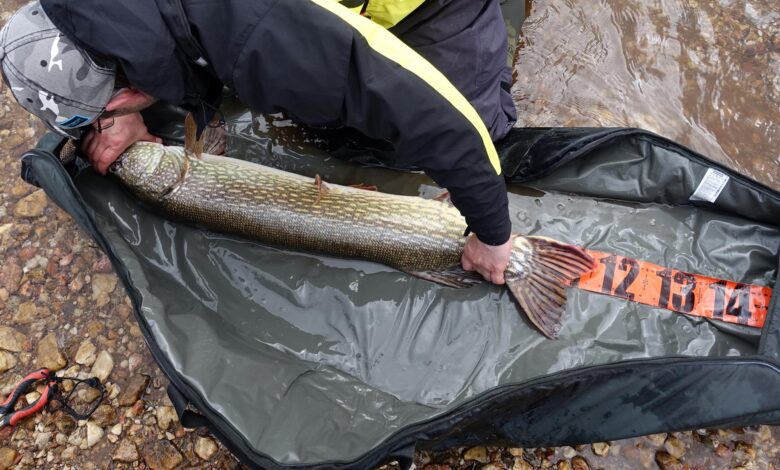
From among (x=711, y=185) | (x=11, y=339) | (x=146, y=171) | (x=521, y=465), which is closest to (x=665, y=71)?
(x=711, y=185)

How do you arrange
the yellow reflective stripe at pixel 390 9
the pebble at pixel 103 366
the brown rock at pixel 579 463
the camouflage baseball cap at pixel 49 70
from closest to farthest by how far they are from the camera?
the camouflage baseball cap at pixel 49 70, the yellow reflective stripe at pixel 390 9, the brown rock at pixel 579 463, the pebble at pixel 103 366

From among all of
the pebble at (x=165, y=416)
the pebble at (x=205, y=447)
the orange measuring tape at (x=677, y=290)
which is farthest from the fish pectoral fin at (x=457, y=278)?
the pebble at (x=165, y=416)

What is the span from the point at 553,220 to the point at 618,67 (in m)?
1.12

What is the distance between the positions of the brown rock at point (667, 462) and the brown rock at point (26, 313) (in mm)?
3044

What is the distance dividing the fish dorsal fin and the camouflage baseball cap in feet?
2.20

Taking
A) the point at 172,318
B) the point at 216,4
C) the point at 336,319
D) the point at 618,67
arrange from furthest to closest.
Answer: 1. the point at 618,67
2. the point at 336,319
3. the point at 172,318
4. the point at 216,4

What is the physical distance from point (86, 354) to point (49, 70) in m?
1.48

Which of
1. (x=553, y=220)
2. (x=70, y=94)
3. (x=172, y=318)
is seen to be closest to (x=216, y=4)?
(x=70, y=94)

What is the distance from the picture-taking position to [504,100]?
8.84ft

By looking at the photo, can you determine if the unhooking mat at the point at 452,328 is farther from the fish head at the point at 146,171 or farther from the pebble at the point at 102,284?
the pebble at the point at 102,284

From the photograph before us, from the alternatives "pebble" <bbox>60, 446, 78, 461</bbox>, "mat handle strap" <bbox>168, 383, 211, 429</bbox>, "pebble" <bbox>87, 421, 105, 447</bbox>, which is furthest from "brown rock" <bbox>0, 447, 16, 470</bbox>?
"mat handle strap" <bbox>168, 383, 211, 429</bbox>

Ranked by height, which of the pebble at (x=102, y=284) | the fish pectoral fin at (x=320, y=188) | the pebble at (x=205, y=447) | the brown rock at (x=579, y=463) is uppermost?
the fish pectoral fin at (x=320, y=188)

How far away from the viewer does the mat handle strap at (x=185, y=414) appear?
6.80ft

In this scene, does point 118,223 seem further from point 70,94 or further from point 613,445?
point 613,445
